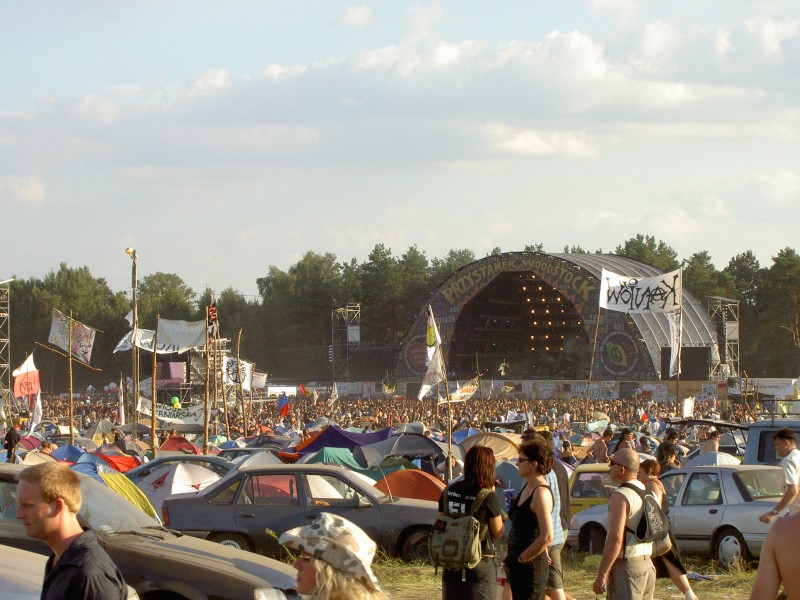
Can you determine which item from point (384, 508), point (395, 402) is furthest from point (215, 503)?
point (395, 402)

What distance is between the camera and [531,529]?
6.55m

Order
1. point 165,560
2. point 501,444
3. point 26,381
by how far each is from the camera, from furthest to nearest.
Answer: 1. point 26,381
2. point 501,444
3. point 165,560

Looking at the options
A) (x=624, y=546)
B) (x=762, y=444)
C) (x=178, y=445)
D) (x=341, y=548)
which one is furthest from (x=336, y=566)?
(x=178, y=445)

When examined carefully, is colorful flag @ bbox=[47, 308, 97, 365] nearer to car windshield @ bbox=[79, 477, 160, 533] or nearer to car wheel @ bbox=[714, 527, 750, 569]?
car wheel @ bbox=[714, 527, 750, 569]

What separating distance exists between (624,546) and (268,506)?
20.4 feet

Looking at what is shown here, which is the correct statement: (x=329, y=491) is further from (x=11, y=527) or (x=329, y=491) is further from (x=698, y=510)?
(x=11, y=527)

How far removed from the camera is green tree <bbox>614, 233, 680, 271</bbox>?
90938 mm

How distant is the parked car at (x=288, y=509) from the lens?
39.0 ft

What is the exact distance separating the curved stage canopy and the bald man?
147 feet

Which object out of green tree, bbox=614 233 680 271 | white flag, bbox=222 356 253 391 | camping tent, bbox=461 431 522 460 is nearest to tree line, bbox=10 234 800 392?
green tree, bbox=614 233 680 271

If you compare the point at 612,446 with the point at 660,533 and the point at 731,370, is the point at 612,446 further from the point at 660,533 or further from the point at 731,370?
the point at 731,370

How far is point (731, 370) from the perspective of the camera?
2154 inches

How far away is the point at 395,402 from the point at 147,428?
614 inches

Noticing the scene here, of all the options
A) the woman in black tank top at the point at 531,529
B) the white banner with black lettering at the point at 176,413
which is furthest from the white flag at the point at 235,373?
the woman in black tank top at the point at 531,529
